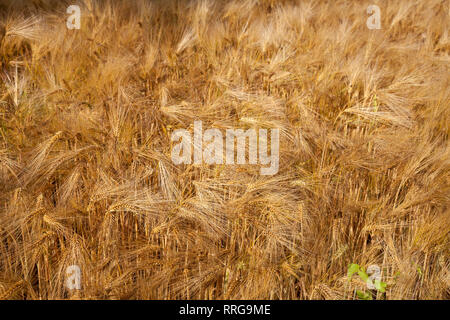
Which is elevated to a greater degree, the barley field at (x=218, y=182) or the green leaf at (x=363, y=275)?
the barley field at (x=218, y=182)

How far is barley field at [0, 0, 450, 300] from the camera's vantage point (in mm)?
1520

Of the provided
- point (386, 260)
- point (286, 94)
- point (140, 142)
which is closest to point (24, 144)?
point (140, 142)

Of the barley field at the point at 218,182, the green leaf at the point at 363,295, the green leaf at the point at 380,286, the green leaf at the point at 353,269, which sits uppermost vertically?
the barley field at the point at 218,182

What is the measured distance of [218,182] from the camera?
1623mm

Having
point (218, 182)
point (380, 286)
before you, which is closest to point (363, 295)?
point (380, 286)

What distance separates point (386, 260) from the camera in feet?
5.28

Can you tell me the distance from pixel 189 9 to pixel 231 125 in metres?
1.86

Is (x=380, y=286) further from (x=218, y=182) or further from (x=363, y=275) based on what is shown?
(x=218, y=182)

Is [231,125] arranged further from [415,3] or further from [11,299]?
[415,3]

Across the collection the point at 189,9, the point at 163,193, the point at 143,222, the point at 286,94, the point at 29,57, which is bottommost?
the point at 143,222

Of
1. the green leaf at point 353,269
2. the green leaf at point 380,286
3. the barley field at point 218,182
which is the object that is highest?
the barley field at point 218,182

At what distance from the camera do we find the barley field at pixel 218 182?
1.52m

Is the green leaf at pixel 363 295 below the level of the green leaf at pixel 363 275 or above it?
below

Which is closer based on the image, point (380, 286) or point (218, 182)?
point (380, 286)
